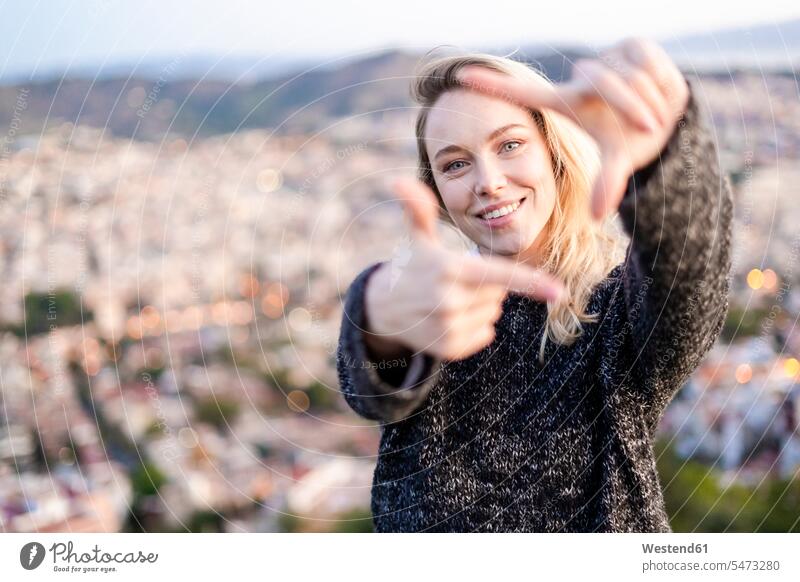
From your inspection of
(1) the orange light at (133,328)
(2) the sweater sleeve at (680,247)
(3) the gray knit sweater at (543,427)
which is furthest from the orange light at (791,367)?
(1) the orange light at (133,328)

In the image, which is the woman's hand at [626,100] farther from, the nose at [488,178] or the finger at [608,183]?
the nose at [488,178]

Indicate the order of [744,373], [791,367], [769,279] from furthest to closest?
[769,279] < [744,373] < [791,367]

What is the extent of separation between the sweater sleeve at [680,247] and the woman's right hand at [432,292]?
78 millimetres

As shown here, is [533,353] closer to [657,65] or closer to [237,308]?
[657,65]

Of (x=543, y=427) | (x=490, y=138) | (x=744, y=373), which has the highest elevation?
(x=490, y=138)

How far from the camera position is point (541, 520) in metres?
0.63

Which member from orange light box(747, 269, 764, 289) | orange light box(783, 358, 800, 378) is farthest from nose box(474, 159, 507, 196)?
orange light box(747, 269, 764, 289)

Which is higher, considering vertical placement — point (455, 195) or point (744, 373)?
point (455, 195)

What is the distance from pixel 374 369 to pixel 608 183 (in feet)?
0.57
